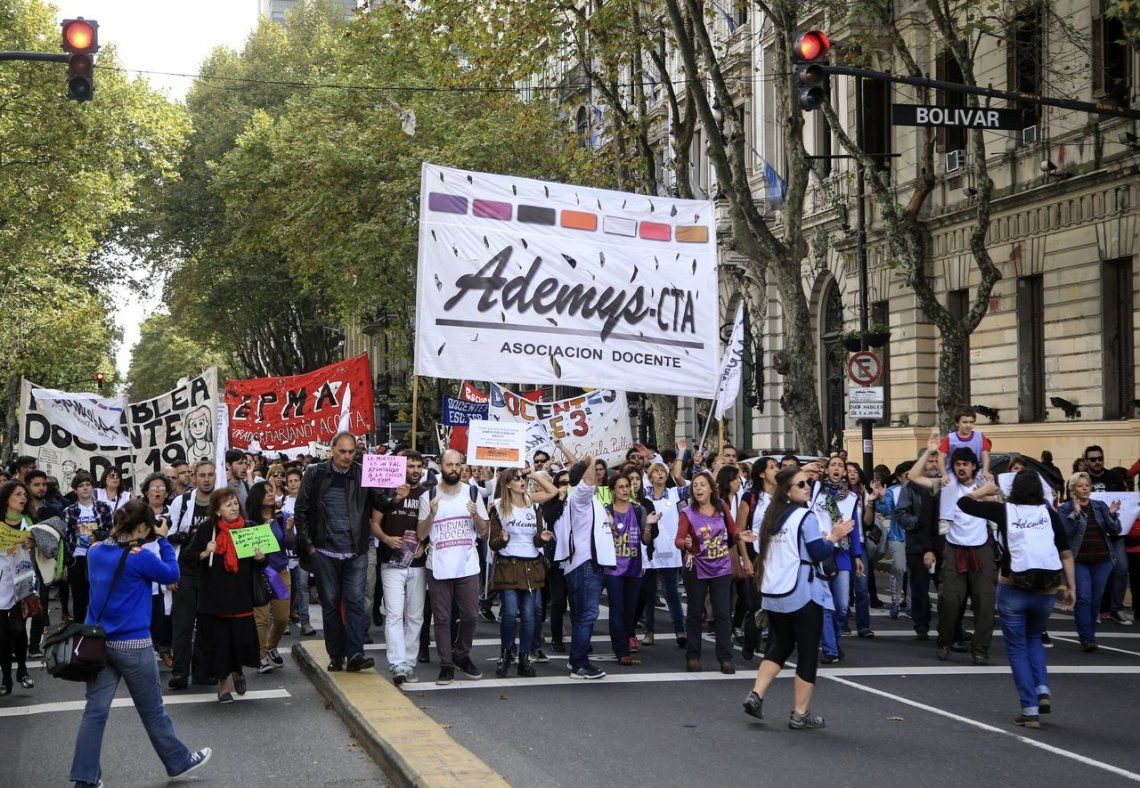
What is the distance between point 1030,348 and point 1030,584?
60.0 feet

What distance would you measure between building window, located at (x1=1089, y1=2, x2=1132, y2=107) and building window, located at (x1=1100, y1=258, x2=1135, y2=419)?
2.85m

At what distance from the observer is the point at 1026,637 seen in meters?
9.95

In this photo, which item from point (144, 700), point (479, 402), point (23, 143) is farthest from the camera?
point (23, 143)

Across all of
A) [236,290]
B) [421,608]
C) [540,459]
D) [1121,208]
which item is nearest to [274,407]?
[540,459]

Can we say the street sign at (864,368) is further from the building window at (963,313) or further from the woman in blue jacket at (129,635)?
the woman in blue jacket at (129,635)

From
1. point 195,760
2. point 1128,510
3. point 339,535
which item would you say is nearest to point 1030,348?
point 1128,510

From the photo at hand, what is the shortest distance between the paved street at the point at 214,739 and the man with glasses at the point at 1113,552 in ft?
30.6

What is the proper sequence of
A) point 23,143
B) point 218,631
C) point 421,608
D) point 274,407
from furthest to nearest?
point 23,143, point 274,407, point 421,608, point 218,631

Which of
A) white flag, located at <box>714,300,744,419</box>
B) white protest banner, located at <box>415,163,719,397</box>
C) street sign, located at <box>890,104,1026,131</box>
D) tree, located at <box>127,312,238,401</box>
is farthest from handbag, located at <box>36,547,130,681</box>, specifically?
tree, located at <box>127,312,238,401</box>

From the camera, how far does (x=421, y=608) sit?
1167 cm

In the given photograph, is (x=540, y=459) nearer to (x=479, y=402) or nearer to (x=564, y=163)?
(x=479, y=402)

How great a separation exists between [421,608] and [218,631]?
5.32 feet

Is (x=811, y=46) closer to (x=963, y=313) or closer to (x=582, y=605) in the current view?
(x=582, y=605)

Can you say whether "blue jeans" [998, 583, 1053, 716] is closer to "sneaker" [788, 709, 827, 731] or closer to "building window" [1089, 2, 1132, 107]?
"sneaker" [788, 709, 827, 731]
